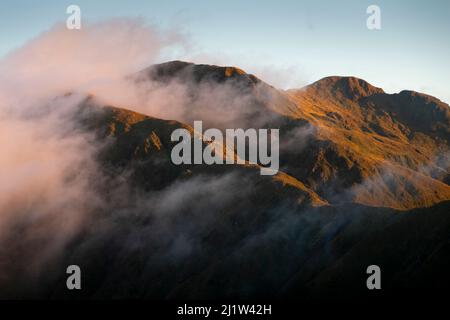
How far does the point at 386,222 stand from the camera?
198m

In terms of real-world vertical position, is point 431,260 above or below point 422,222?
below
